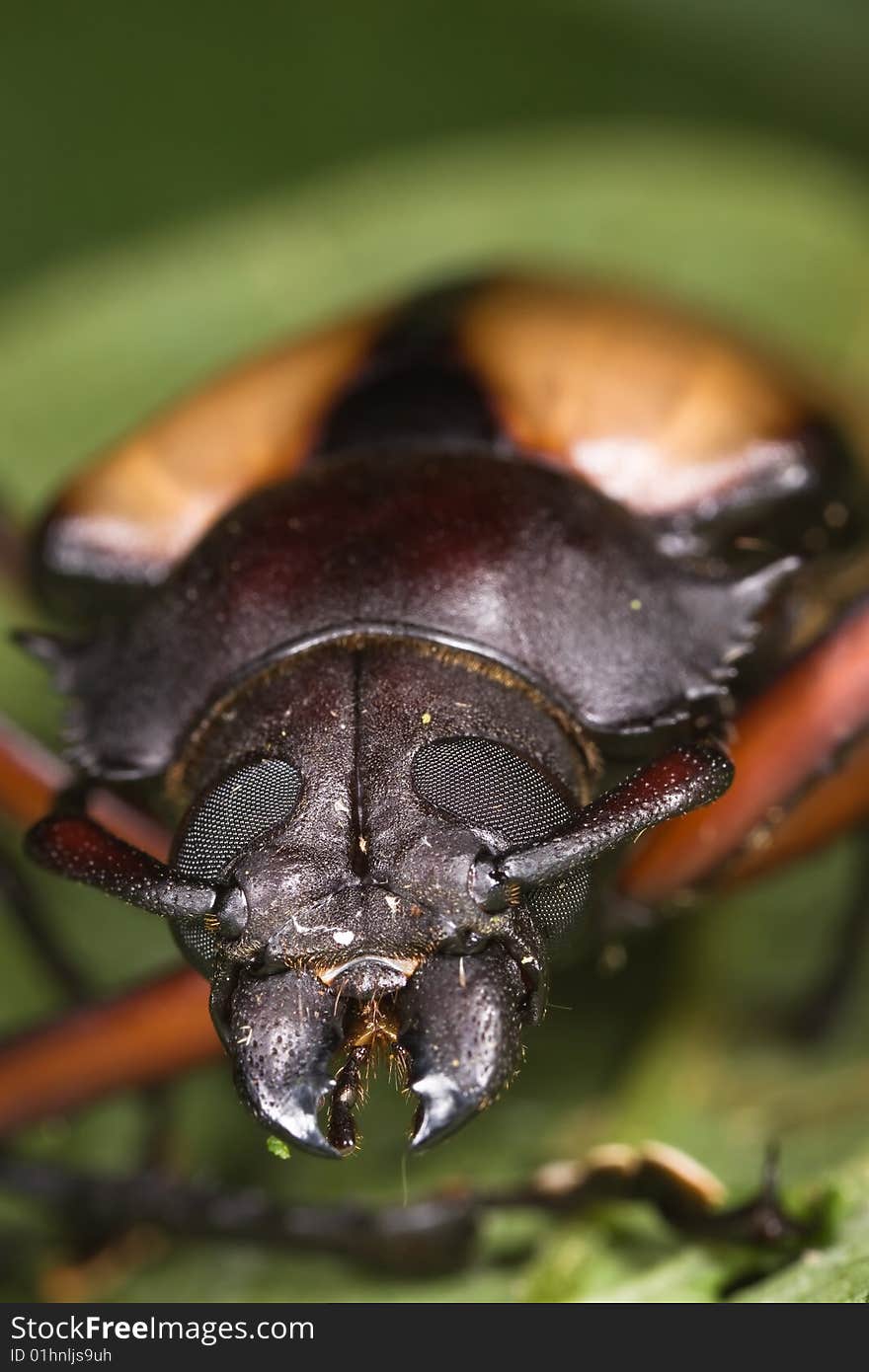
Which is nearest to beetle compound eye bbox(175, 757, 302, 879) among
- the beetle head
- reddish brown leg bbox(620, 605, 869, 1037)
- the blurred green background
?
the beetle head

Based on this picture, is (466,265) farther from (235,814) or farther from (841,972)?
(235,814)

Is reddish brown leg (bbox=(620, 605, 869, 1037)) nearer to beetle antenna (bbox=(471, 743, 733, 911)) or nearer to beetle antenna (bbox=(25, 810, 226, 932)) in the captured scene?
beetle antenna (bbox=(471, 743, 733, 911))

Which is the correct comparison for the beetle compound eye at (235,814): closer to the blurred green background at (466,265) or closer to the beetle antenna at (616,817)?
the beetle antenna at (616,817)

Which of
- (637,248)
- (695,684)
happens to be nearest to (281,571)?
(695,684)

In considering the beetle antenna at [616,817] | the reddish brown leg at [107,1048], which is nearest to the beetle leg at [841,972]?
the beetle antenna at [616,817]

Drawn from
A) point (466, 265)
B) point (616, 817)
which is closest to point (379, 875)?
point (616, 817)

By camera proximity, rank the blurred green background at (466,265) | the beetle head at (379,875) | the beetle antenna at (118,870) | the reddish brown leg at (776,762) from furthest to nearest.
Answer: the blurred green background at (466,265), the reddish brown leg at (776,762), the beetle antenna at (118,870), the beetle head at (379,875)

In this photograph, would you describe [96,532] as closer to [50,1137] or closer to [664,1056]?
[50,1137]
